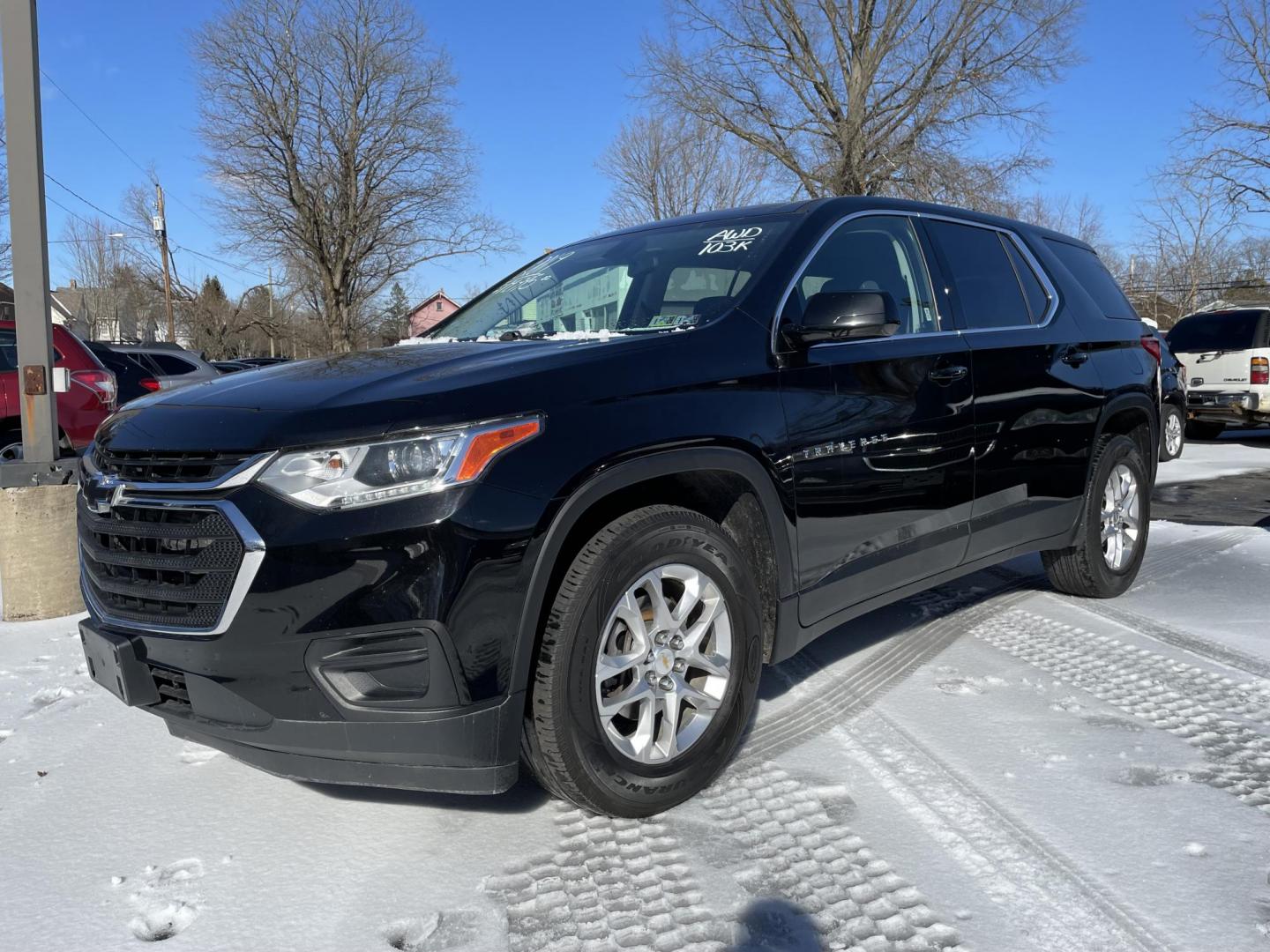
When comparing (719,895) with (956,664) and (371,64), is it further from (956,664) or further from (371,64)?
(371,64)

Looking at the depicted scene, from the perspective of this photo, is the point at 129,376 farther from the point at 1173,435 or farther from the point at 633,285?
the point at 1173,435

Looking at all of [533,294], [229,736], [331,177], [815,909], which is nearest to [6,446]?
[533,294]

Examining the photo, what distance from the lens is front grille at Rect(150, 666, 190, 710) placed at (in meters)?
2.44

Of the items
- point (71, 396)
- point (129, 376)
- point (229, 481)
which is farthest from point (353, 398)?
point (129, 376)

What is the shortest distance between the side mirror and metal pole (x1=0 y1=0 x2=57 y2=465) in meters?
4.11

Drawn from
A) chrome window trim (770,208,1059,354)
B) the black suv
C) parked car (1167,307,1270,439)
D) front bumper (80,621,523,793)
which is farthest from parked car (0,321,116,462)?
parked car (1167,307,1270,439)

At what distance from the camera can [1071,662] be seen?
12.9 ft

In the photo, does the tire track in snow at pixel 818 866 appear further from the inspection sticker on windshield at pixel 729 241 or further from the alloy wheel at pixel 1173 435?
the alloy wheel at pixel 1173 435

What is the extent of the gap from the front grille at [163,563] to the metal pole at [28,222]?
2864 mm

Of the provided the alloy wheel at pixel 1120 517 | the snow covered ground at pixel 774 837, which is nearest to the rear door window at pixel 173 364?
the snow covered ground at pixel 774 837

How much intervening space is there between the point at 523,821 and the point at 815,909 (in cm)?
88

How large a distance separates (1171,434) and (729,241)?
994 cm

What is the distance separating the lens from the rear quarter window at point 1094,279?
188 inches

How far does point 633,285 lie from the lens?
3.56 m
